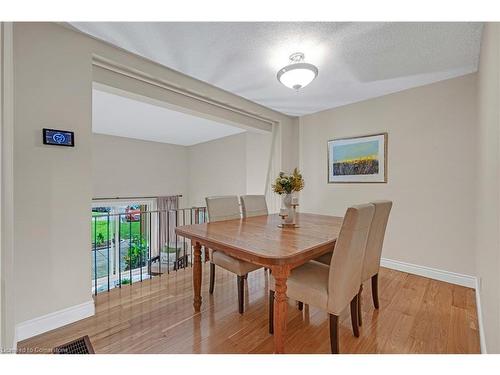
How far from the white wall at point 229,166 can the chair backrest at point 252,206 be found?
1.20 m

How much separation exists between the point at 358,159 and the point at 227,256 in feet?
7.74

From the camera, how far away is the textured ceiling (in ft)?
5.72

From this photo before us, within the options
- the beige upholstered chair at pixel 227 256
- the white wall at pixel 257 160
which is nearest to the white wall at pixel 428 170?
the white wall at pixel 257 160

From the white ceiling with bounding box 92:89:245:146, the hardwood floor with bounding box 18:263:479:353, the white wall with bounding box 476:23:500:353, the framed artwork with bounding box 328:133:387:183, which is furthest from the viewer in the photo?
the white ceiling with bounding box 92:89:245:146

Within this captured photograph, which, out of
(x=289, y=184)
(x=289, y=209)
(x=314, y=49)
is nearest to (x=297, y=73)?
(x=314, y=49)

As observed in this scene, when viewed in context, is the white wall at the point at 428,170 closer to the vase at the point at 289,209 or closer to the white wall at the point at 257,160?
the white wall at the point at 257,160

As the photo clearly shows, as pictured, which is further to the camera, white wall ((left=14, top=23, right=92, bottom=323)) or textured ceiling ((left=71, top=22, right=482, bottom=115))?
textured ceiling ((left=71, top=22, right=482, bottom=115))

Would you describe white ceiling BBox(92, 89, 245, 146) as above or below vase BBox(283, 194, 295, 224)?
above

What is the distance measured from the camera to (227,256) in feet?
6.63

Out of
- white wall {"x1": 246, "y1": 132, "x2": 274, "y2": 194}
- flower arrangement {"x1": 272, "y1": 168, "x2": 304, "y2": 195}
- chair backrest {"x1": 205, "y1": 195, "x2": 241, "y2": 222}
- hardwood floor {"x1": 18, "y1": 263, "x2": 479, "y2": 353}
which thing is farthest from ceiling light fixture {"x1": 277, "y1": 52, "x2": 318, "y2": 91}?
hardwood floor {"x1": 18, "y1": 263, "x2": 479, "y2": 353}

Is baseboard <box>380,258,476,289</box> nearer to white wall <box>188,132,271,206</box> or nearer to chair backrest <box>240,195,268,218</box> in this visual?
chair backrest <box>240,195,268,218</box>

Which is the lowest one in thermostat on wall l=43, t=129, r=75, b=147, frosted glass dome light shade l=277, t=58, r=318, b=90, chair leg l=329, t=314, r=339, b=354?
chair leg l=329, t=314, r=339, b=354

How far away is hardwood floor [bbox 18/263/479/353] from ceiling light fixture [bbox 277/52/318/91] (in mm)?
2010

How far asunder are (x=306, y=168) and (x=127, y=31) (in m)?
3.01
